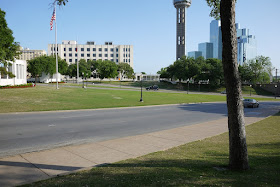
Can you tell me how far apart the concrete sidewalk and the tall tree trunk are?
3438mm

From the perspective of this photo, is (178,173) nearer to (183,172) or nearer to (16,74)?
(183,172)

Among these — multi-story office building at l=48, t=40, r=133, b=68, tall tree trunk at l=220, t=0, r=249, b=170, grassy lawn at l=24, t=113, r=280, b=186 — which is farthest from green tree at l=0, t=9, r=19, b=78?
multi-story office building at l=48, t=40, r=133, b=68

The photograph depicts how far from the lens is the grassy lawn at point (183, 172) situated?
5.23 m

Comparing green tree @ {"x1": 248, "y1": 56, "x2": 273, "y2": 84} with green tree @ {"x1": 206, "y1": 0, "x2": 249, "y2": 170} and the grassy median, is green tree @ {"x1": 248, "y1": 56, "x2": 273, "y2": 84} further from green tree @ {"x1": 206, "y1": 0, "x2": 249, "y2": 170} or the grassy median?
green tree @ {"x1": 206, "y1": 0, "x2": 249, "y2": 170}

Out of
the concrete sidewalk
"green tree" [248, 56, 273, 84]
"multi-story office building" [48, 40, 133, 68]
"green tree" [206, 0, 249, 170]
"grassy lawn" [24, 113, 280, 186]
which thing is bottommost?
the concrete sidewalk

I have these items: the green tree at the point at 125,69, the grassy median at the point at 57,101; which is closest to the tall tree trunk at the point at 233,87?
the grassy median at the point at 57,101

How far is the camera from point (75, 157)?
796cm

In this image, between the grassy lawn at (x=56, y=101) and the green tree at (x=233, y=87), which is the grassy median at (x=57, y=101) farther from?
the green tree at (x=233, y=87)

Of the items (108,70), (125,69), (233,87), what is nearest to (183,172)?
(233,87)

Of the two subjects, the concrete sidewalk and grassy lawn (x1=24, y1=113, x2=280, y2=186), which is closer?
grassy lawn (x1=24, y1=113, x2=280, y2=186)

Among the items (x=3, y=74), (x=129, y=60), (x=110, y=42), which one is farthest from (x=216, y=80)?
(x=110, y=42)

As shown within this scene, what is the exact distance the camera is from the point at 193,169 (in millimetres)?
6246

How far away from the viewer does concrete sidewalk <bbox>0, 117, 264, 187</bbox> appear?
624cm

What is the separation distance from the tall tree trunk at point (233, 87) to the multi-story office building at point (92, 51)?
485ft
